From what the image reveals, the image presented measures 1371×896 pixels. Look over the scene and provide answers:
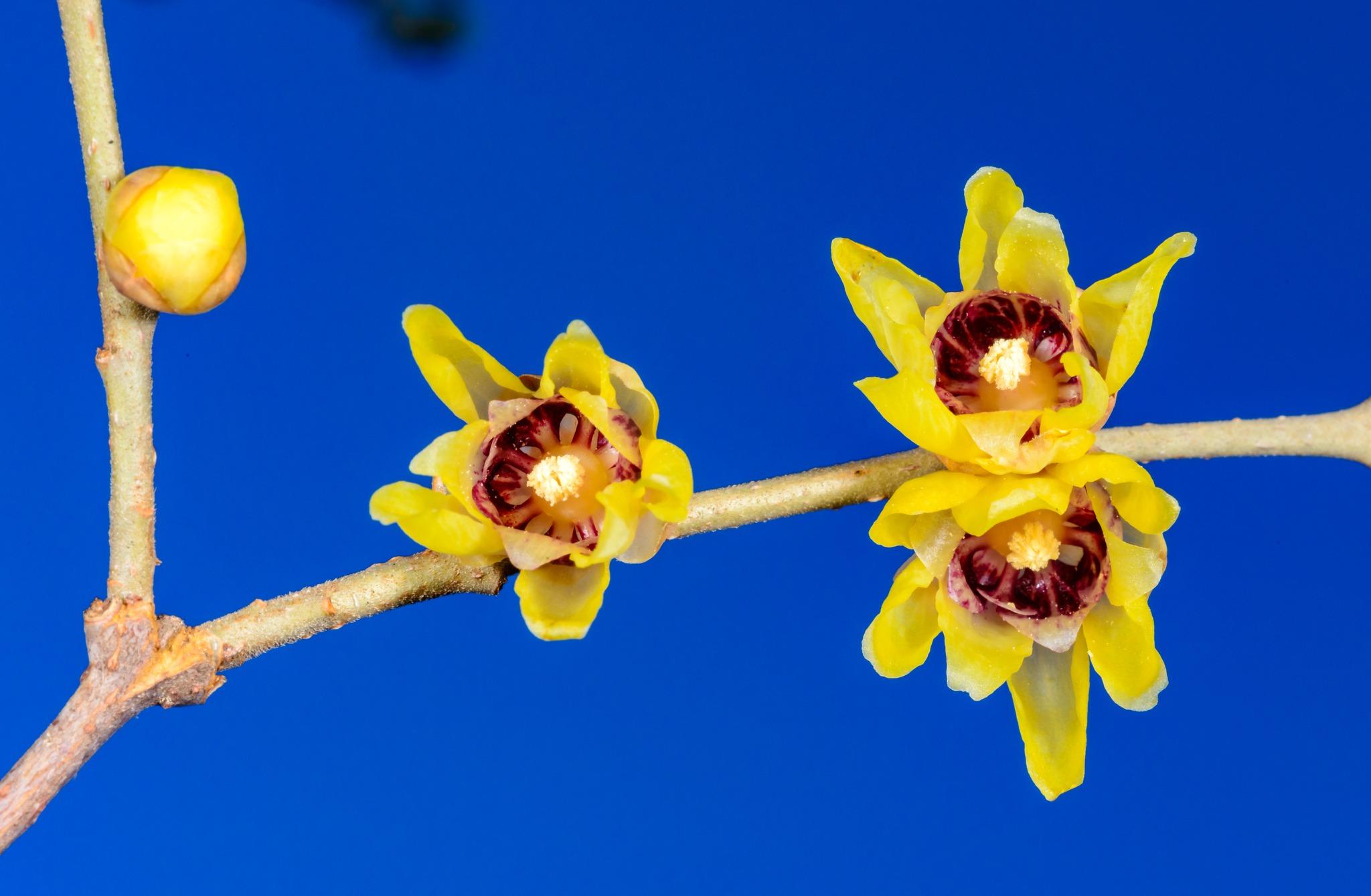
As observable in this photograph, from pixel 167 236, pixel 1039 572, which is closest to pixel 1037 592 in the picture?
pixel 1039 572

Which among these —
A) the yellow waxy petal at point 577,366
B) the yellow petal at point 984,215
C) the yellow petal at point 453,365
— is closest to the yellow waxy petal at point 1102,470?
the yellow petal at point 984,215

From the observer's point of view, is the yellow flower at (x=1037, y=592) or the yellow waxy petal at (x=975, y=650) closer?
the yellow flower at (x=1037, y=592)

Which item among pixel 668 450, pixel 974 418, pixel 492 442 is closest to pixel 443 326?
pixel 492 442

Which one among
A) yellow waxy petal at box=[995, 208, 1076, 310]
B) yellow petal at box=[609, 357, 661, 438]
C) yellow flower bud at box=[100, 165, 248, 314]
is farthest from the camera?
yellow waxy petal at box=[995, 208, 1076, 310]

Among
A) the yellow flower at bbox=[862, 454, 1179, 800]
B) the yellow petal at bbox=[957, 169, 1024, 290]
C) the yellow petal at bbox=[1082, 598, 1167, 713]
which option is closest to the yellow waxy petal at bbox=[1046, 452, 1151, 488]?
the yellow flower at bbox=[862, 454, 1179, 800]

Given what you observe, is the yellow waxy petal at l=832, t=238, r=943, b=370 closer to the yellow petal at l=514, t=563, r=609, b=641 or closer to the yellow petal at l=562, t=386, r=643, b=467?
the yellow petal at l=562, t=386, r=643, b=467

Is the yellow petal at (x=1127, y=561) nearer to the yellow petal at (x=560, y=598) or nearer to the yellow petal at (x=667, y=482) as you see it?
the yellow petal at (x=667, y=482)
